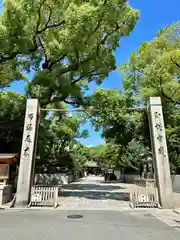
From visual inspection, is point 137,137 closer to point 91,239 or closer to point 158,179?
point 158,179

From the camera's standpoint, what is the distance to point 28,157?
35.8ft

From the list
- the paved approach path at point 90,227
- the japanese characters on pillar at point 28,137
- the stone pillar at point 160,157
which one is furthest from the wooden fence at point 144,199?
the japanese characters on pillar at point 28,137

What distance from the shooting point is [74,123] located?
27359 millimetres

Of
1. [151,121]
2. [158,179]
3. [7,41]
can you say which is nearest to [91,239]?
[158,179]

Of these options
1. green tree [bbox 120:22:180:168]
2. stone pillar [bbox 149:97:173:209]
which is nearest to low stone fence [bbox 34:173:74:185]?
green tree [bbox 120:22:180:168]

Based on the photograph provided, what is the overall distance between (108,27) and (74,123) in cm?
1444

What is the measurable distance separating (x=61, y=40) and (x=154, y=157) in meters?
8.26

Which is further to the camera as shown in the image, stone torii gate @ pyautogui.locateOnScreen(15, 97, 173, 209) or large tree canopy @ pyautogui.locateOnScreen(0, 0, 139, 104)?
large tree canopy @ pyautogui.locateOnScreen(0, 0, 139, 104)

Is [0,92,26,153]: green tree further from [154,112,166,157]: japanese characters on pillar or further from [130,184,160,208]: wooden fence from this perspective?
[130,184,160,208]: wooden fence

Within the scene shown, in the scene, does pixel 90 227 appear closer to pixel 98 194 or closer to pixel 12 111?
pixel 98 194

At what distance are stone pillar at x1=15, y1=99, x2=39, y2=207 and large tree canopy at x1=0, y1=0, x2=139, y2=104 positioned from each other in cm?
289

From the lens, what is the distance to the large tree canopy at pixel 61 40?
1269 cm

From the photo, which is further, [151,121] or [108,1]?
[108,1]

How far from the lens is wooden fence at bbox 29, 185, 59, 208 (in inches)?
419
